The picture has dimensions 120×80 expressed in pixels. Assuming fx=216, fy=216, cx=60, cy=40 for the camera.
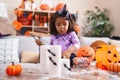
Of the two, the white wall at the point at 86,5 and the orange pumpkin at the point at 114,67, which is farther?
the white wall at the point at 86,5

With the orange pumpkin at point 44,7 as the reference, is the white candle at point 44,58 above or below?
below

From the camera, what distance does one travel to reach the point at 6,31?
4.10 meters

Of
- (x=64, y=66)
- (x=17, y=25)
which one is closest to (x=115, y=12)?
(x=17, y=25)

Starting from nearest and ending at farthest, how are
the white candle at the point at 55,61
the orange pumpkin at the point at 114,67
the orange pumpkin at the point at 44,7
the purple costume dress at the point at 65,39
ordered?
the white candle at the point at 55,61, the orange pumpkin at the point at 114,67, the purple costume dress at the point at 65,39, the orange pumpkin at the point at 44,7

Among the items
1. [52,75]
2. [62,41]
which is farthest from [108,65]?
[62,41]

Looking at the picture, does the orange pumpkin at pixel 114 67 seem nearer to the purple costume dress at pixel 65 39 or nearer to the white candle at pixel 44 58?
the white candle at pixel 44 58

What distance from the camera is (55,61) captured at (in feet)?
3.35

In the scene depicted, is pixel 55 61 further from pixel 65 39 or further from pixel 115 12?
pixel 115 12

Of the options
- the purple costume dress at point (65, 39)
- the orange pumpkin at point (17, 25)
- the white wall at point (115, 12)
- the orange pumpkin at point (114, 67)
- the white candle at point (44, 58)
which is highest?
the white wall at point (115, 12)

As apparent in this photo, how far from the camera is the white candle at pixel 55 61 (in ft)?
3.32

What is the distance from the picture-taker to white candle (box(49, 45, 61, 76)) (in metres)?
1.01

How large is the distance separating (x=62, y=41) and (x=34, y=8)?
6.93 feet

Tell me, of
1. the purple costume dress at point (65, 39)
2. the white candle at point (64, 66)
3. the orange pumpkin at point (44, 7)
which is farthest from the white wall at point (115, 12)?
the white candle at point (64, 66)

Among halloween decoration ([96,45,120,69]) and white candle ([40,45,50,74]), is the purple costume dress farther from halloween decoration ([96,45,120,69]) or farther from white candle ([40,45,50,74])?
white candle ([40,45,50,74])
